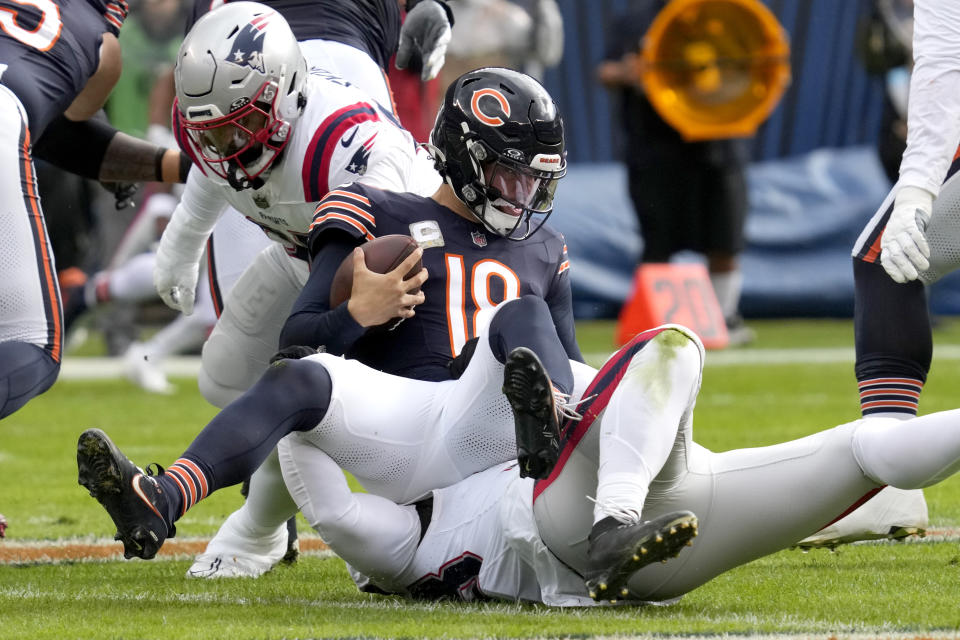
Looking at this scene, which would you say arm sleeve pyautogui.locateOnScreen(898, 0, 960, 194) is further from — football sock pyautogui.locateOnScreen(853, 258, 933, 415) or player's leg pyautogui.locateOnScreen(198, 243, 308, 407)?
player's leg pyautogui.locateOnScreen(198, 243, 308, 407)

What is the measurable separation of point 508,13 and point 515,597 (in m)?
8.07

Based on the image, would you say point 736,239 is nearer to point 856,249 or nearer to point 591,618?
point 856,249

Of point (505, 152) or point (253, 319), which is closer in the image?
point (505, 152)

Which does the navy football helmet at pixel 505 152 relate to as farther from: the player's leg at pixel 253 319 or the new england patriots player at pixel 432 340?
the player's leg at pixel 253 319

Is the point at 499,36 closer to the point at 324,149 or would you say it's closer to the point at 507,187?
the point at 324,149

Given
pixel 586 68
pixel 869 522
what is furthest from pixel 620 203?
pixel 869 522

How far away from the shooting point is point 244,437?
2.90m

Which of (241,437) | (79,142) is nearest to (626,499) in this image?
(241,437)

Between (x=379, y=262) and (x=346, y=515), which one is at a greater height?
(x=379, y=262)

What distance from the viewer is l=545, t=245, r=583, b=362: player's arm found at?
346 cm

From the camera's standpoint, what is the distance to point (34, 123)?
383cm

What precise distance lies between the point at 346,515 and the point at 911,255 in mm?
1347

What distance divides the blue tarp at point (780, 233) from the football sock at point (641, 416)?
30.7 feet

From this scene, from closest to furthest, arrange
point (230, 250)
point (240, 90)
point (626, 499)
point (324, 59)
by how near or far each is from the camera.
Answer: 1. point (626, 499)
2. point (240, 90)
3. point (324, 59)
4. point (230, 250)
